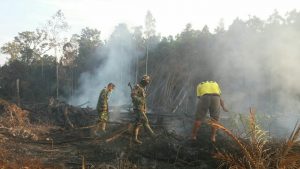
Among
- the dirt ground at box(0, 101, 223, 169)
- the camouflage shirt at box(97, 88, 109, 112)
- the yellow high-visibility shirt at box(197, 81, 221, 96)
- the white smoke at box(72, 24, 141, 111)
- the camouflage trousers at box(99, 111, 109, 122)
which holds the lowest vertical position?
the dirt ground at box(0, 101, 223, 169)

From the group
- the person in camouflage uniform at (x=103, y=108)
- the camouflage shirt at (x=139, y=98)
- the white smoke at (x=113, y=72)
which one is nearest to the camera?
the camouflage shirt at (x=139, y=98)

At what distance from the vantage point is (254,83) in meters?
20.9

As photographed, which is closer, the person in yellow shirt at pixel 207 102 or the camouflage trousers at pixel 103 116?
the person in yellow shirt at pixel 207 102

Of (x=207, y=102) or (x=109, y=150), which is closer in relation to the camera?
(x=207, y=102)

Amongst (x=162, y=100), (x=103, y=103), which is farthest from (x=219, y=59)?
(x=103, y=103)

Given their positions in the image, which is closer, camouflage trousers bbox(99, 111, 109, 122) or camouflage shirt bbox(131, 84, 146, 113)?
camouflage shirt bbox(131, 84, 146, 113)

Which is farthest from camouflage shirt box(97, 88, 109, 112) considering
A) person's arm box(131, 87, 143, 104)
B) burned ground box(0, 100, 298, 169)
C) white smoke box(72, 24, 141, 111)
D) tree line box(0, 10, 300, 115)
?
white smoke box(72, 24, 141, 111)

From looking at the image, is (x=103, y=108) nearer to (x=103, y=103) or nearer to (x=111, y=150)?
(x=103, y=103)

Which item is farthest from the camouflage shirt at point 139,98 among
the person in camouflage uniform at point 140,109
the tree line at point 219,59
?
the tree line at point 219,59

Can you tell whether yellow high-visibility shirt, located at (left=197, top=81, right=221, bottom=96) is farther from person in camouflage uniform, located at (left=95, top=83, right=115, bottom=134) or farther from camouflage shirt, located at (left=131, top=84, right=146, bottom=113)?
person in camouflage uniform, located at (left=95, top=83, right=115, bottom=134)

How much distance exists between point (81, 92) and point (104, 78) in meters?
3.30

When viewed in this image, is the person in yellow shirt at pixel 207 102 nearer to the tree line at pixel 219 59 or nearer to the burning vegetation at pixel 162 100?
the burning vegetation at pixel 162 100

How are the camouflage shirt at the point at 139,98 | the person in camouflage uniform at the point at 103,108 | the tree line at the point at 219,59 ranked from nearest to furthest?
the camouflage shirt at the point at 139,98 → the person in camouflage uniform at the point at 103,108 → the tree line at the point at 219,59

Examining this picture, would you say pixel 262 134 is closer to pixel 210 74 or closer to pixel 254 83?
pixel 254 83
